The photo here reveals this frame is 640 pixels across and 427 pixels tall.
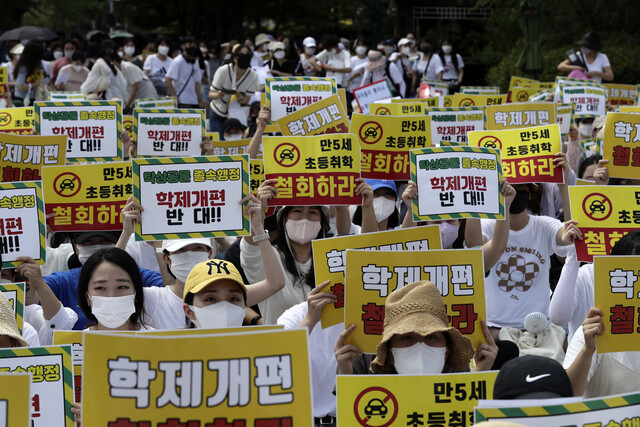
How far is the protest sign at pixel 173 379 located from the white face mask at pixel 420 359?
3.34 ft

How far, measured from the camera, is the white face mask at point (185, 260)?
20.7 ft

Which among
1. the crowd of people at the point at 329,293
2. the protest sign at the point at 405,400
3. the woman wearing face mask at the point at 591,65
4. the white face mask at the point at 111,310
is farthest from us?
the woman wearing face mask at the point at 591,65

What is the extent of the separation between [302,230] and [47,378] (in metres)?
2.24

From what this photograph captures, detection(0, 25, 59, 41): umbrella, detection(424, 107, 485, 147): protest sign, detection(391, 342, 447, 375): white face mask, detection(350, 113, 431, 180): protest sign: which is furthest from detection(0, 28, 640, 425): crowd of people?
detection(0, 25, 59, 41): umbrella

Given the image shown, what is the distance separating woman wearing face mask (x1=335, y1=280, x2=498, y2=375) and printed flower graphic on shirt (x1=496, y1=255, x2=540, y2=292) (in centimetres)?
248

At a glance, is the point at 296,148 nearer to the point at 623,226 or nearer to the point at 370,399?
the point at 623,226

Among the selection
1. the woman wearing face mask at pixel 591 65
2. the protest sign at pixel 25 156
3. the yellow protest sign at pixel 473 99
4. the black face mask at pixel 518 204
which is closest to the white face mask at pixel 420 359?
the black face mask at pixel 518 204

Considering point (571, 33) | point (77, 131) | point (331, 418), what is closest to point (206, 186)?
point (331, 418)

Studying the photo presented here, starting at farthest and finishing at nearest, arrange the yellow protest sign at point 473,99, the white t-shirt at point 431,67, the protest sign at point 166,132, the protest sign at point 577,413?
the white t-shirt at point 431,67 < the yellow protest sign at point 473,99 < the protest sign at point 166,132 < the protest sign at point 577,413

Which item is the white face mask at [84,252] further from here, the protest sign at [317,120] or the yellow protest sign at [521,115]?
the yellow protest sign at [521,115]

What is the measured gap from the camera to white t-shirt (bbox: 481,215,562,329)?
6.97m

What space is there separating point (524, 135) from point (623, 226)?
6.28 feet

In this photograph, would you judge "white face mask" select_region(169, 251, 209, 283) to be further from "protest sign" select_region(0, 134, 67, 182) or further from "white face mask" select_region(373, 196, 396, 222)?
"protest sign" select_region(0, 134, 67, 182)

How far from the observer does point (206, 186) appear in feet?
21.8
